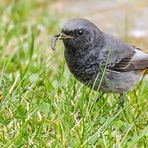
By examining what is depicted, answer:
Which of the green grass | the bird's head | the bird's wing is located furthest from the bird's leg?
the bird's head

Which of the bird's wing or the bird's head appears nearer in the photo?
the bird's head

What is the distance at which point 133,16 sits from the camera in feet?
31.8

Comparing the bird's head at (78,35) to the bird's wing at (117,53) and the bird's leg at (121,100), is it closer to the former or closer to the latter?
the bird's wing at (117,53)

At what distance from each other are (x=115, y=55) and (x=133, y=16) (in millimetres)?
3486

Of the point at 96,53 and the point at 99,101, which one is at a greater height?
the point at 96,53

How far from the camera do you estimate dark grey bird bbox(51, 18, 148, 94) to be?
6.04 meters

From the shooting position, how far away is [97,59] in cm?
614

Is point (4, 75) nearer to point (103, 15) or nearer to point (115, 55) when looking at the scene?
point (115, 55)

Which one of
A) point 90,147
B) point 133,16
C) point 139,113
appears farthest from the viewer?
point 133,16

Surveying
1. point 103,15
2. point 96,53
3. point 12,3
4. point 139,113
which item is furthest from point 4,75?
point 103,15

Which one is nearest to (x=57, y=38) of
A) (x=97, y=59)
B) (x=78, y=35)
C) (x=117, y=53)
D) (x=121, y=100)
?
(x=78, y=35)

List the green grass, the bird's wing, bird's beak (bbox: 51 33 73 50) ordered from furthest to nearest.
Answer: the bird's wing, bird's beak (bbox: 51 33 73 50), the green grass

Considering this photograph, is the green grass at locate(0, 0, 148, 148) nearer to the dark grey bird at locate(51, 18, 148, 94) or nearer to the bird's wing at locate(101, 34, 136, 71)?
the dark grey bird at locate(51, 18, 148, 94)

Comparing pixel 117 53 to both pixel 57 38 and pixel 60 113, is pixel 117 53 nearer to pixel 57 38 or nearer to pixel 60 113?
pixel 57 38
